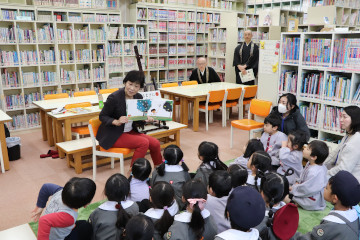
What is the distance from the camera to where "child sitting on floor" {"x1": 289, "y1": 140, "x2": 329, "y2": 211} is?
2805 mm

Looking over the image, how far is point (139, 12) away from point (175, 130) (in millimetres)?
4044

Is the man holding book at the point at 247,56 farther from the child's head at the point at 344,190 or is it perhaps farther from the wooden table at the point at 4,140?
the child's head at the point at 344,190

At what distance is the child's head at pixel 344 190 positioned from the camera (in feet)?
6.06

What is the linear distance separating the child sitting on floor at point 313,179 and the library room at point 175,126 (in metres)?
0.01

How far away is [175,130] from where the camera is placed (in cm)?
471

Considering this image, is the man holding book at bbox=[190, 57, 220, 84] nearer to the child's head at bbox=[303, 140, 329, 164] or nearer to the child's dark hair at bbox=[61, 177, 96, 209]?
the child's head at bbox=[303, 140, 329, 164]

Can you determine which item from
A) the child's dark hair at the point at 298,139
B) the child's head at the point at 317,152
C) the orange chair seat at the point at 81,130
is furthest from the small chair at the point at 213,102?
the child's head at the point at 317,152

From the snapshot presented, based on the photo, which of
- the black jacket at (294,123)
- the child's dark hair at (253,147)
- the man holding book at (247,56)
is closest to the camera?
the child's dark hair at (253,147)

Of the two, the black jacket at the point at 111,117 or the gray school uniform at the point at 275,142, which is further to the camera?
the gray school uniform at the point at 275,142

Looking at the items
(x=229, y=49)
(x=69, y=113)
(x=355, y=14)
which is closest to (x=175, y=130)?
(x=69, y=113)

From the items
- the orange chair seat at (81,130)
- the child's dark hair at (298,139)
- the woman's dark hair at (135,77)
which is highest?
the woman's dark hair at (135,77)

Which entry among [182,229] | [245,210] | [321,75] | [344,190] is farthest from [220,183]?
[321,75]

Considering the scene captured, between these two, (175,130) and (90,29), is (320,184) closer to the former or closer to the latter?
(175,130)

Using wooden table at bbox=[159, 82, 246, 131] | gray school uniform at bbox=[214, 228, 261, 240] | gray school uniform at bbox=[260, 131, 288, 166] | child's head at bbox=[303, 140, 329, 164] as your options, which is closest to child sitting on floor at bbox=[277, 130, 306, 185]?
gray school uniform at bbox=[260, 131, 288, 166]
